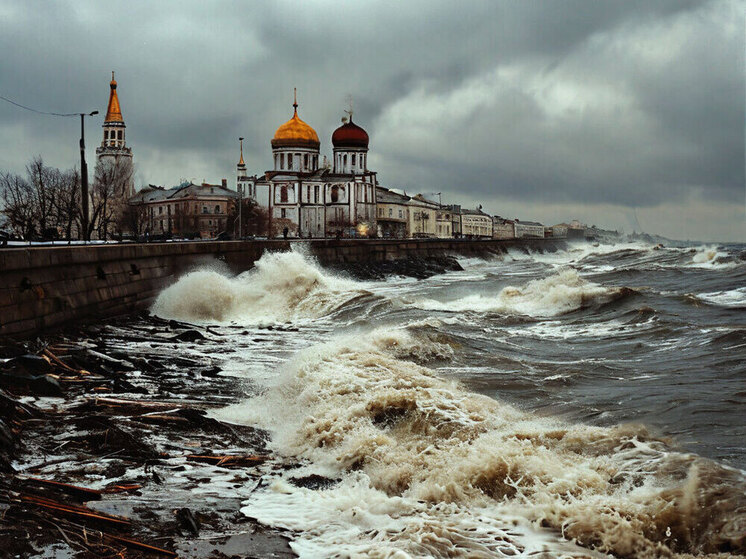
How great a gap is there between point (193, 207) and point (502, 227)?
92.7 m

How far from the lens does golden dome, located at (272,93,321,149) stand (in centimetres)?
9619

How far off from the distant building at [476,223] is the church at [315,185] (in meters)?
55.9

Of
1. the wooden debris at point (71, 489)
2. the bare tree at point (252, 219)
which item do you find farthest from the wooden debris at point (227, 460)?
the bare tree at point (252, 219)

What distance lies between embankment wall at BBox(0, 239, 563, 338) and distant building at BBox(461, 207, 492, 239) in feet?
401

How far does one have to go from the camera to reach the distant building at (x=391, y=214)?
10488cm

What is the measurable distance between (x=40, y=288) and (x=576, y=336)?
10.4 metres

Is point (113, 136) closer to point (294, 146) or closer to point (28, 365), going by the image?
point (294, 146)

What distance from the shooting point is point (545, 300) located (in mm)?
22547

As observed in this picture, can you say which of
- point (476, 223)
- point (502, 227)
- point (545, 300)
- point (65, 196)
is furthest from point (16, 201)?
point (502, 227)

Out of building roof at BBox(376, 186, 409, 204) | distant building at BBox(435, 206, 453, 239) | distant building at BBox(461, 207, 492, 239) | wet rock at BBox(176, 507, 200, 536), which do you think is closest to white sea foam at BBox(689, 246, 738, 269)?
wet rock at BBox(176, 507, 200, 536)

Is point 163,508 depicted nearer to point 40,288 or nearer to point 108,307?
point 40,288

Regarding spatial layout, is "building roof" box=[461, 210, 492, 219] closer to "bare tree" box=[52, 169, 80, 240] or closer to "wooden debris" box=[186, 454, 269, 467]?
"bare tree" box=[52, 169, 80, 240]

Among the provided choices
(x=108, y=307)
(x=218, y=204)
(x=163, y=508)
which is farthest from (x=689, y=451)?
(x=218, y=204)

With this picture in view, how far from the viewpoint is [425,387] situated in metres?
9.59
